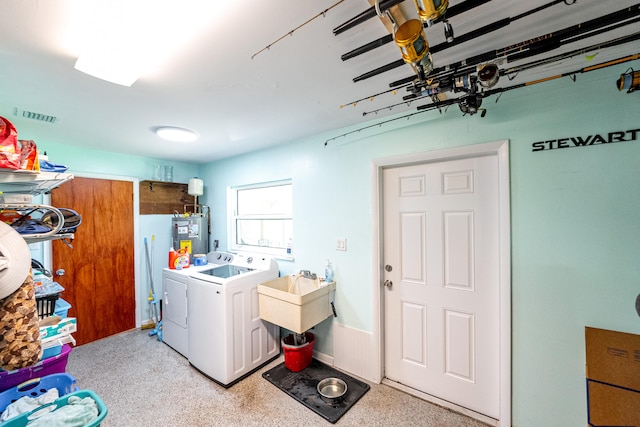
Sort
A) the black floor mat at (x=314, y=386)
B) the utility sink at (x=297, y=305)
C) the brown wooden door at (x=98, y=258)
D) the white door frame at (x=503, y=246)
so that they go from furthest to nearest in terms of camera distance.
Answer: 1. the brown wooden door at (x=98, y=258)
2. the utility sink at (x=297, y=305)
3. the black floor mat at (x=314, y=386)
4. the white door frame at (x=503, y=246)

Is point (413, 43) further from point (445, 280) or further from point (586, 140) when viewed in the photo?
point (445, 280)

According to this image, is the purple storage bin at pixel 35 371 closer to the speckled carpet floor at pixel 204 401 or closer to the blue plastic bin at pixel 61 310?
the blue plastic bin at pixel 61 310

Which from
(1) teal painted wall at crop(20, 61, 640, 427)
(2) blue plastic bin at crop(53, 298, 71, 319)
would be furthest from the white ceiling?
(2) blue plastic bin at crop(53, 298, 71, 319)

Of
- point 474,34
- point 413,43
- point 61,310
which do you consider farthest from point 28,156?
point 474,34

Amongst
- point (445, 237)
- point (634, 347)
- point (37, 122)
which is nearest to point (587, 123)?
point (445, 237)

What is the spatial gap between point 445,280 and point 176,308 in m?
2.71

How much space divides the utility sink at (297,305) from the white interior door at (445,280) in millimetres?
567

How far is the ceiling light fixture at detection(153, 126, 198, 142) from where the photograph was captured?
2.35 metres

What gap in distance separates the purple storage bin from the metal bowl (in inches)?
67.7

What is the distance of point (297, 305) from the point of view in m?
2.18

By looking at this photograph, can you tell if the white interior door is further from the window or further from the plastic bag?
the plastic bag

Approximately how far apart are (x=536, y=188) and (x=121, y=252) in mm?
4211

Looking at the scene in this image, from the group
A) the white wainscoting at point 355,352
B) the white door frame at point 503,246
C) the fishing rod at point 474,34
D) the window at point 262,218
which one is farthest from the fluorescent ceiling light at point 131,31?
the white wainscoting at point 355,352

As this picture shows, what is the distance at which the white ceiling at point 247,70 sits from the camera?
1.04m
